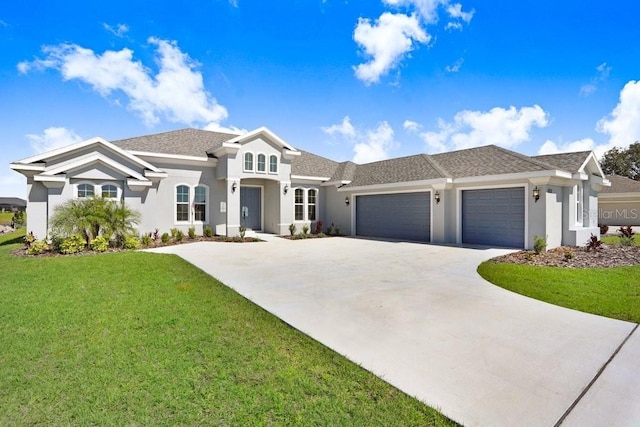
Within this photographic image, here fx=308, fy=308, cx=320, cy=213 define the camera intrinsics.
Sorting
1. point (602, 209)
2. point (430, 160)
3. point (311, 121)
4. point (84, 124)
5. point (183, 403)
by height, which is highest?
point (311, 121)

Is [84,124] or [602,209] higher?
[84,124]

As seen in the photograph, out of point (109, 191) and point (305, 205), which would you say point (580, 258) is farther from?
point (109, 191)

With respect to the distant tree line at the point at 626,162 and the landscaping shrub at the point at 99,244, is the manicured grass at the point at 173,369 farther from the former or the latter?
the distant tree line at the point at 626,162

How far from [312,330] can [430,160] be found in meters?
14.6

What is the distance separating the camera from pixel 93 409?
9.04ft

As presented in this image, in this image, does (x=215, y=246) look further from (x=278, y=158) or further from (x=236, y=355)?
(x=236, y=355)

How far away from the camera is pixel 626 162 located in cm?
4328

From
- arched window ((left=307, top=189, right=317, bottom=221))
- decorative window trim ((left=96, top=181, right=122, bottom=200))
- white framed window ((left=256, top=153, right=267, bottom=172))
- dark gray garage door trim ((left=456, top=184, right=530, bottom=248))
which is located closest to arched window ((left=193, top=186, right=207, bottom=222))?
white framed window ((left=256, top=153, right=267, bottom=172))

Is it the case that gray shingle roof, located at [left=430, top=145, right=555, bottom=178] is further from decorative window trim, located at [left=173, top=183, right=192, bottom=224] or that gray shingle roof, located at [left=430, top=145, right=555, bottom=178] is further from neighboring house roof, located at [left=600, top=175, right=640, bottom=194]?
neighboring house roof, located at [left=600, top=175, right=640, bottom=194]

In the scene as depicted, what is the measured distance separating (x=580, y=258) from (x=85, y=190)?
1935 centimetres

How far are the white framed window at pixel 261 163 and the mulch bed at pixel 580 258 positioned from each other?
12.1 metres

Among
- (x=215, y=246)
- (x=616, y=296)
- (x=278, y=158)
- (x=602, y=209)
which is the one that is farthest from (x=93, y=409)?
(x=602, y=209)

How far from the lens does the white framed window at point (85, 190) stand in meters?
13.4

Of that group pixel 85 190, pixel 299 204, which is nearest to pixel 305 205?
pixel 299 204
